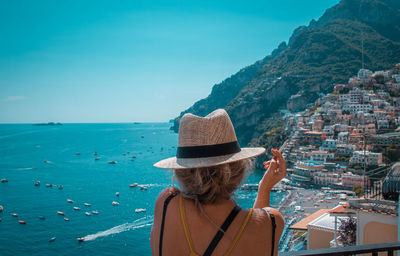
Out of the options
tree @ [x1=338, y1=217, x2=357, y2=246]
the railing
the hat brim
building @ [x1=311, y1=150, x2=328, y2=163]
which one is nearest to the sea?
the hat brim

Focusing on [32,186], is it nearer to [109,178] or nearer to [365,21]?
[109,178]

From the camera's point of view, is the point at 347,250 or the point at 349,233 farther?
the point at 349,233

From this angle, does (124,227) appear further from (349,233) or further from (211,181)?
(211,181)

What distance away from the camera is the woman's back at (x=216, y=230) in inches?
23.3

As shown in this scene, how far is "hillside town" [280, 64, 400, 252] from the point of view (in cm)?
354

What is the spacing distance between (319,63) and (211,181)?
61292 mm

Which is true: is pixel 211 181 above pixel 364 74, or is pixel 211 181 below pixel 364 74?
below

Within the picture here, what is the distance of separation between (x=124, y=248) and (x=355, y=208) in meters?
14.6

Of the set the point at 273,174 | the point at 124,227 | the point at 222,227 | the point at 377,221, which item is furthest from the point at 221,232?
the point at 124,227

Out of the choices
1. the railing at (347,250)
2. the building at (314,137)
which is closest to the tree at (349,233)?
the railing at (347,250)

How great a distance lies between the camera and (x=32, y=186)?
26.9 meters

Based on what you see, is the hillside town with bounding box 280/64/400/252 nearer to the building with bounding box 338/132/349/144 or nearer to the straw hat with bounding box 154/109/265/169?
the building with bounding box 338/132/349/144

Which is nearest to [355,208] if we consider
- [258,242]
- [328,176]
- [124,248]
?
[258,242]

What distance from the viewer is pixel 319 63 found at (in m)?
56.1
